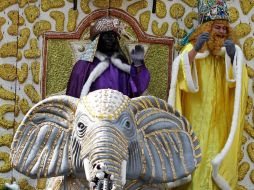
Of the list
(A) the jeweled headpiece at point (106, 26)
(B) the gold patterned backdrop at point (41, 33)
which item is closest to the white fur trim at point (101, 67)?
(A) the jeweled headpiece at point (106, 26)

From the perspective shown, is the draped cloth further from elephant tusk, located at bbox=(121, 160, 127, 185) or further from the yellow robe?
elephant tusk, located at bbox=(121, 160, 127, 185)

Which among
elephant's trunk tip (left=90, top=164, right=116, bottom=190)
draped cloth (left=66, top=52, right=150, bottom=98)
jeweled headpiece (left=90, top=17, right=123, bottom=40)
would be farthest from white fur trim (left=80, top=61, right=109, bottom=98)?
elephant's trunk tip (left=90, top=164, right=116, bottom=190)

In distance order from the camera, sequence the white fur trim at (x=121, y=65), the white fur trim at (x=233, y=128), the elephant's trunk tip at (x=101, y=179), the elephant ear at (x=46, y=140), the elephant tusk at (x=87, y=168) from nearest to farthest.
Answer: the elephant's trunk tip at (x=101, y=179), the elephant tusk at (x=87, y=168), the elephant ear at (x=46, y=140), the white fur trim at (x=233, y=128), the white fur trim at (x=121, y=65)

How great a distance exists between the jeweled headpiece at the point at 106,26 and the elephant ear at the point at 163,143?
4.02ft

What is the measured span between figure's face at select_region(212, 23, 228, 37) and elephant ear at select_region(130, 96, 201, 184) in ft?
4.07

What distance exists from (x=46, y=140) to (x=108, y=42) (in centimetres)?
142

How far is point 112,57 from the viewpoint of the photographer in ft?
20.5

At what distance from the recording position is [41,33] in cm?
650

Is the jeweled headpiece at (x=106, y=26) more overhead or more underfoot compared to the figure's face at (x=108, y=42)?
more overhead

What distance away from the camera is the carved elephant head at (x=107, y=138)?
15.3 ft

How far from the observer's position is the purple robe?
610 centimetres

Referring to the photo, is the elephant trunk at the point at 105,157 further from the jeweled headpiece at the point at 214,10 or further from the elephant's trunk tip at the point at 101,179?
the jeweled headpiece at the point at 214,10

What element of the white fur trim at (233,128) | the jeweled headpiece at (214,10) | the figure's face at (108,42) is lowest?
the white fur trim at (233,128)

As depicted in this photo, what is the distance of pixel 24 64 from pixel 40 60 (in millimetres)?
102
